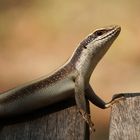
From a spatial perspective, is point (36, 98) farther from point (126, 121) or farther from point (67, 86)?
point (126, 121)

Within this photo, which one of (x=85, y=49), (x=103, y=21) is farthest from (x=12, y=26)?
(x=85, y=49)

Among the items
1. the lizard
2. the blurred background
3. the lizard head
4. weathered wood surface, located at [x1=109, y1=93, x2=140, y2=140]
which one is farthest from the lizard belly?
the blurred background

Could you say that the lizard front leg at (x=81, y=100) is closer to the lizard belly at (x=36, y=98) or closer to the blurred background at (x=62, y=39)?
the lizard belly at (x=36, y=98)

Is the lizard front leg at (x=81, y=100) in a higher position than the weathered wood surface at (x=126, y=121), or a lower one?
higher

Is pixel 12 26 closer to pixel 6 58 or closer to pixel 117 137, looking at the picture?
pixel 6 58

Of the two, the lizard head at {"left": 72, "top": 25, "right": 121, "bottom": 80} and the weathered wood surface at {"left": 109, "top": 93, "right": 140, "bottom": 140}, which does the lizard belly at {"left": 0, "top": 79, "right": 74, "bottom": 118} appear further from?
the weathered wood surface at {"left": 109, "top": 93, "right": 140, "bottom": 140}

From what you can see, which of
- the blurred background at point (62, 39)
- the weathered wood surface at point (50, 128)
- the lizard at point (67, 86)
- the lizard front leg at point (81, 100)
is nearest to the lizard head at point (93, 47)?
the lizard at point (67, 86)

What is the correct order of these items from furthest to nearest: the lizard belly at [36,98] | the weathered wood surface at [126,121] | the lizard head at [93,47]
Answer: the lizard head at [93,47]
the lizard belly at [36,98]
the weathered wood surface at [126,121]
